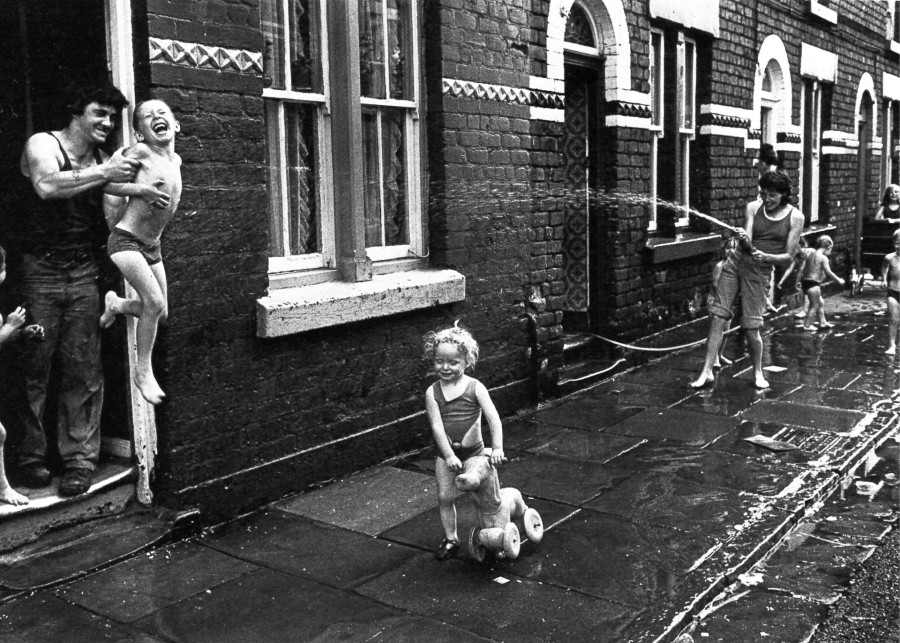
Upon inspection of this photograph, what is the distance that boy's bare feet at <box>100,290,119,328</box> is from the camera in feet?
17.1

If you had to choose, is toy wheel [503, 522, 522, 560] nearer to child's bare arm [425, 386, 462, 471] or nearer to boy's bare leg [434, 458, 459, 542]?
boy's bare leg [434, 458, 459, 542]

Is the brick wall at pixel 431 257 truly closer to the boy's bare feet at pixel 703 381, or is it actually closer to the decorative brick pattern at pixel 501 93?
the decorative brick pattern at pixel 501 93

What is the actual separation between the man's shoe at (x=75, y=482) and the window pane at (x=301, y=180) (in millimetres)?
1974

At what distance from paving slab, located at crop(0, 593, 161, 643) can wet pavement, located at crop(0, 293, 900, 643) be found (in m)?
0.01

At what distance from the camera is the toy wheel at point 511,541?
508 centimetres

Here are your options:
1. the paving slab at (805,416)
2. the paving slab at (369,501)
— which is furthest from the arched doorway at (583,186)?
the paving slab at (369,501)

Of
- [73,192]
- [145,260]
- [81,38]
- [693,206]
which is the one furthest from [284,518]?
[693,206]

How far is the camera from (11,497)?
16.6ft

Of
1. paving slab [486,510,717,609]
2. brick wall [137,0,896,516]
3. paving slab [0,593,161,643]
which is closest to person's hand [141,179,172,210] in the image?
brick wall [137,0,896,516]

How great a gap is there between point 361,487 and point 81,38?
3.15m

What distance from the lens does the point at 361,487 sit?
6.56m

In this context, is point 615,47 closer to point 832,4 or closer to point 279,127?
point 279,127

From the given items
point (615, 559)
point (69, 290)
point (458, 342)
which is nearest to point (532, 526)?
point (615, 559)

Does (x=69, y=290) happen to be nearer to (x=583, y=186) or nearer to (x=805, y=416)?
(x=805, y=416)
